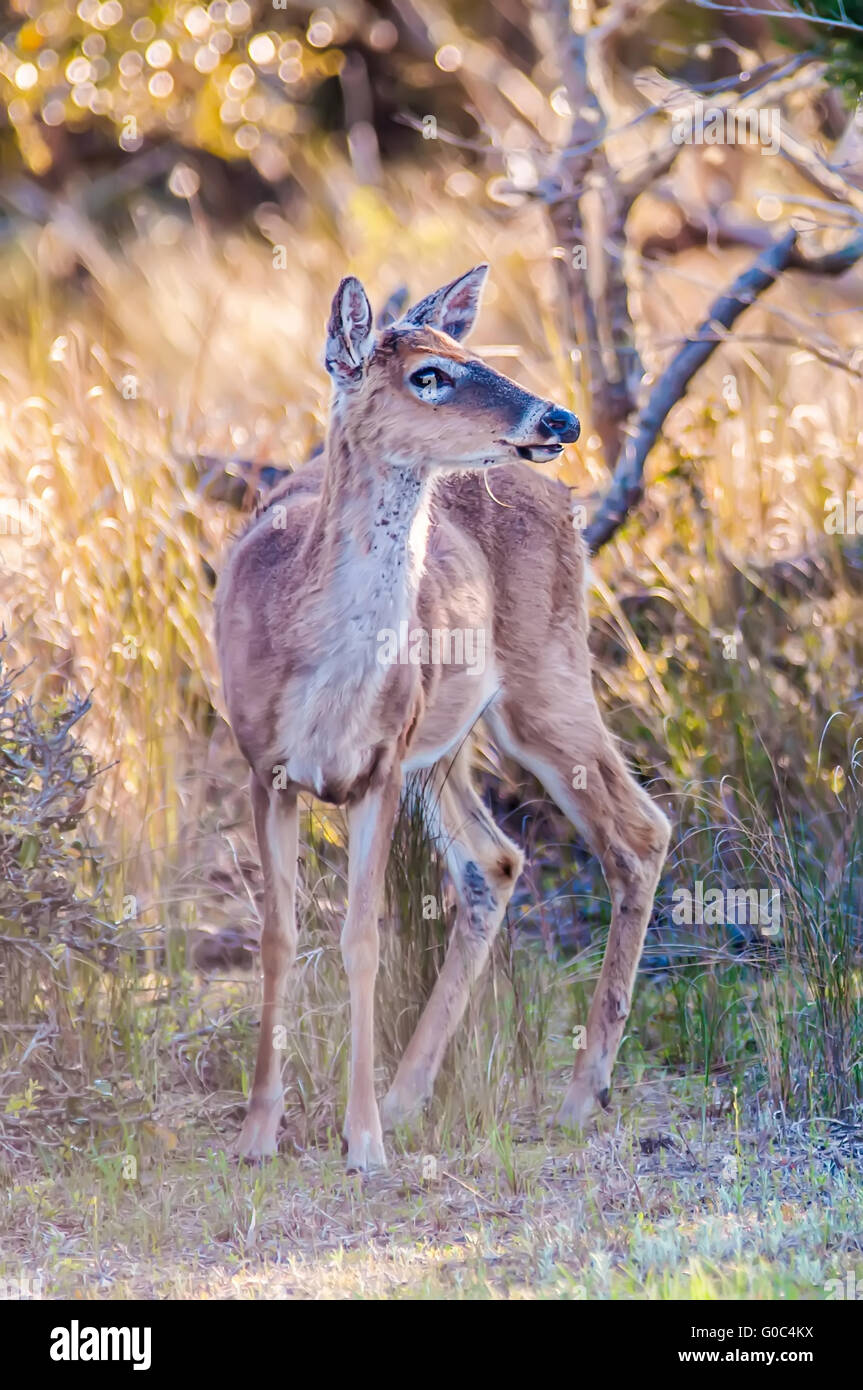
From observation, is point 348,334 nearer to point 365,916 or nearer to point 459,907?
point 365,916

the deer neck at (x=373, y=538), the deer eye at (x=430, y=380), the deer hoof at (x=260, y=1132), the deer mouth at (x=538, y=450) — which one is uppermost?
the deer eye at (x=430, y=380)

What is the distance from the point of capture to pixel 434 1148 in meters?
5.88

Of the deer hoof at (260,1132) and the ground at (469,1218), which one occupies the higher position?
the deer hoof at (260,1132)

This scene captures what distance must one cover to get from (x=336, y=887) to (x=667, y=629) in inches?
95.2

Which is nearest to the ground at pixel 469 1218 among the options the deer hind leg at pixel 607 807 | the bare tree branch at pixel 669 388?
the deer hind leg at pixel 607 807

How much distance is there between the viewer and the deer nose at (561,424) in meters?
5.62

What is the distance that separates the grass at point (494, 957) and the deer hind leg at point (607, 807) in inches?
6.6

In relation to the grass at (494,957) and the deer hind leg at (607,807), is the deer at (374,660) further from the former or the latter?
the grass at (494,957)

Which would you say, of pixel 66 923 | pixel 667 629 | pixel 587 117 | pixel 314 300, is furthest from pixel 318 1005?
pixel 314 300

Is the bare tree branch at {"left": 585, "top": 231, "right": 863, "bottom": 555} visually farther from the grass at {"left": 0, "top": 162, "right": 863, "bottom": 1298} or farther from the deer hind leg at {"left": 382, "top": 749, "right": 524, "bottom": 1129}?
the deer hind leg at {"left": 382, "top": 749, "right": 524, "bottom": 1129}

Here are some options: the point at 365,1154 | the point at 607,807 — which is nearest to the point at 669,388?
the point at 607,807

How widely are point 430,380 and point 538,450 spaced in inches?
15.4

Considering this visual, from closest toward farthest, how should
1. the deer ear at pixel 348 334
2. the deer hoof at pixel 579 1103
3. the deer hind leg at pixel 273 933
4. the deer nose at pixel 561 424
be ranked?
1. the deer nose at pixel 561 424
2. the deer ear at pixel 348 334
3. the deer hind leg at pixel 273 933
4. the deer hoof at pixel 579 1103

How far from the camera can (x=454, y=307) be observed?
633 cm
